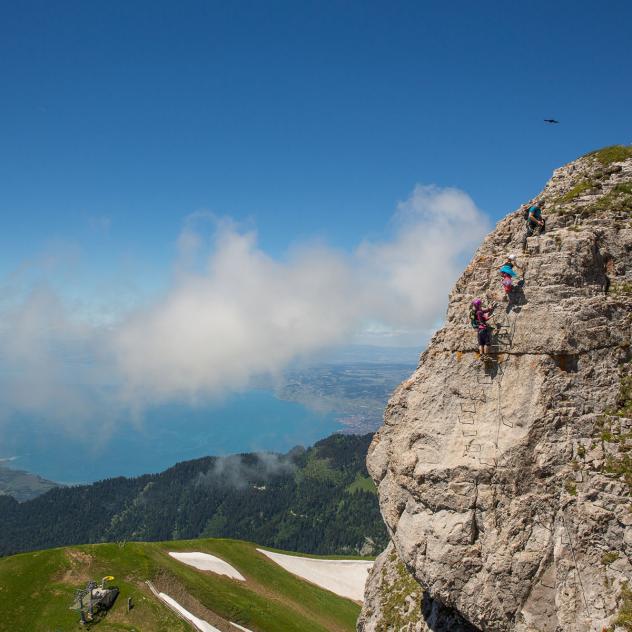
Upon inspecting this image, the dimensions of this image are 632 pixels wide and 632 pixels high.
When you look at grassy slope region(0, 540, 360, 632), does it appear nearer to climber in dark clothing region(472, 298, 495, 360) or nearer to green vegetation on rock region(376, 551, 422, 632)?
green vegetation on rock region(376, 551, 422, 632)

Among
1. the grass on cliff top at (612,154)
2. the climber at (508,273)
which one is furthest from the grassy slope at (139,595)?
the grass on cliff top at (612,154)

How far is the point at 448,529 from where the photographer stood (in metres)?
17.4

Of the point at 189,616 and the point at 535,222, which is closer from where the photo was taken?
the point at 535,222

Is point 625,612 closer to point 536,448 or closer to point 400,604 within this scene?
point 536,448

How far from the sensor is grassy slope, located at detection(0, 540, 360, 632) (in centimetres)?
3866

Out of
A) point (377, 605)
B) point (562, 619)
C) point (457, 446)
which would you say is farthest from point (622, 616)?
point (377, 605)

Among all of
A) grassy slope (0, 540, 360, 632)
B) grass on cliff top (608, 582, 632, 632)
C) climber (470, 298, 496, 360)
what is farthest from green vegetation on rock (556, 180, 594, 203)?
grassy slope (0, 540, 360, 632)

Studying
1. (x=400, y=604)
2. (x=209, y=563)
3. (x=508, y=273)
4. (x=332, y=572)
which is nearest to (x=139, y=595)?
(x=209, y=563)

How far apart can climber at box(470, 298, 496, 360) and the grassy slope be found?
39199 millimetres

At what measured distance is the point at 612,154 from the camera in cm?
2258

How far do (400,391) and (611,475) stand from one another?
30.0 ft

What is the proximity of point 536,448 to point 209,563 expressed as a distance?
2430 inches

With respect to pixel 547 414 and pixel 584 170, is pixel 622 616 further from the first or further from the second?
pixel 584 170

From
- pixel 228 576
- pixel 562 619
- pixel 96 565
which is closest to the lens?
pixel 562 619
